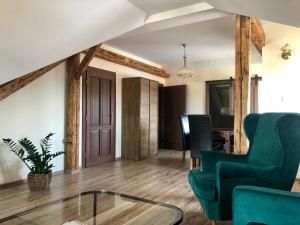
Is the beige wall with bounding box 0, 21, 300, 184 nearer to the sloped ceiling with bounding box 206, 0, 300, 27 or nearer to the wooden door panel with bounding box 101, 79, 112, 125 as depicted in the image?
the wooden door panel with bounding box 101, 79, 112, 125

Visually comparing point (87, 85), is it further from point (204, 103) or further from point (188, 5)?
point (204, 103)

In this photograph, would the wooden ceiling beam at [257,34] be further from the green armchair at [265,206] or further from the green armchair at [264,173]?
the green armchair at [265,206]

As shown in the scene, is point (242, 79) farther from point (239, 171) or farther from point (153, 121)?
point (153, 121)

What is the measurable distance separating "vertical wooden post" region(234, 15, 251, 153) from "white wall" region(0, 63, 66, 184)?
2.95 metres

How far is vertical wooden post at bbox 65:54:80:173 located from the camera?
172 inches

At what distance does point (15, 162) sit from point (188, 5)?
130 inches

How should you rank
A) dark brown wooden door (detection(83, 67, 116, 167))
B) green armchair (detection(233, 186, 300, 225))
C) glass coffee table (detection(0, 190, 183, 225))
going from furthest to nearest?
dark brown wooden door (detection(83, 67, 116, 167))
glass coffee table (detection(0, 190, 183, 225))
green armchair (detection(233, 186, 300, 225))

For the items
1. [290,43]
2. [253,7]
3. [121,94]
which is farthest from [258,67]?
[253,7]

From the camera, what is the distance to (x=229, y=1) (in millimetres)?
2225

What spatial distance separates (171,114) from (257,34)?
11.8 feet

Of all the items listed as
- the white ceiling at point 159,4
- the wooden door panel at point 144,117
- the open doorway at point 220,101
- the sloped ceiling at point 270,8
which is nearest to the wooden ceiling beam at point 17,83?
the white ceiling at point 159,4

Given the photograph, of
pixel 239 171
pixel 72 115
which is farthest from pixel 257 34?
pixel 72 115

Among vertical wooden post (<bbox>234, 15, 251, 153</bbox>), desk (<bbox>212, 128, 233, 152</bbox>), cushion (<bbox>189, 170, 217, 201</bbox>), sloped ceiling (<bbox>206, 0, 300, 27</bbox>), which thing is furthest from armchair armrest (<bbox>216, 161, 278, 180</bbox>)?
desk (<bbox>212, 128, 233, 152</bbox>)

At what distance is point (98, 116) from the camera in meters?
5.09
